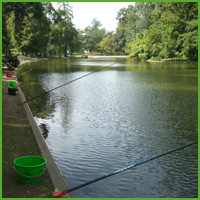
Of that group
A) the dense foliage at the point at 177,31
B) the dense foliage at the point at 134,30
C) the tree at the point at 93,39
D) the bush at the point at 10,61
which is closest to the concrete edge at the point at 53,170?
the dense foliage at the point at 134,30

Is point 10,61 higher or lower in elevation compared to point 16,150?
higher

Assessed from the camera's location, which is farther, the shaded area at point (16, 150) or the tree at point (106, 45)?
the tree at point (106, 45)

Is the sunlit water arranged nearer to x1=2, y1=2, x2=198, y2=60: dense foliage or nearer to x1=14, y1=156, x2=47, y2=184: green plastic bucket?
x1=14, y1=156, x2=47, y2=184: green plastic bucket

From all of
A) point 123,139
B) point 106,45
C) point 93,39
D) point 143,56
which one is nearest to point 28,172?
point 123,139

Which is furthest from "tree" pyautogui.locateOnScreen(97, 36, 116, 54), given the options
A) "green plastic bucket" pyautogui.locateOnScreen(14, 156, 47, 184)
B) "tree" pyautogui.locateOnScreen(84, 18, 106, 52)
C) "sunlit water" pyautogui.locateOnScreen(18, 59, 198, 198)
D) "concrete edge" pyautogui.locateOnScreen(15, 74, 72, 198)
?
"green plastic bucket" pyautogui.locateOnScreen(14, 156, 47, 184)

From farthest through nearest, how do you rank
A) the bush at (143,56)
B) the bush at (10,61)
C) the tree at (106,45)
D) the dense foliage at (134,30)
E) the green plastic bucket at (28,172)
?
the tree at (106,45) < the bush at (143,56) < the bush at (10,61) < the dense foliage at (134,30) < the green plastic bucket at (28,172)

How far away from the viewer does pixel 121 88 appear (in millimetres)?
20031

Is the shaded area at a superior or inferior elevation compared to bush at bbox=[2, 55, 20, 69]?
inferior

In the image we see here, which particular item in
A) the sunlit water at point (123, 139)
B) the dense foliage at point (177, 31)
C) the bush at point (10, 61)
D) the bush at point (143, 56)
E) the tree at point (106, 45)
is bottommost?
the sunlit water at point (123, 139)

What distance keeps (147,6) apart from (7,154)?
72.2 metres

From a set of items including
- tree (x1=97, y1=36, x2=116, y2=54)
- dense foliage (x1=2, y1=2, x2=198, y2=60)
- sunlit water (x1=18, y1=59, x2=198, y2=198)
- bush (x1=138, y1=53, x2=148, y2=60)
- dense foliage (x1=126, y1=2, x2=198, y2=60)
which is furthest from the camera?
tree (x1=97, y1=36, x2=116, y2=54)

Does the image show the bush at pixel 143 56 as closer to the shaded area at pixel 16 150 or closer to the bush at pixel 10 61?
the bush at pixel 10 61

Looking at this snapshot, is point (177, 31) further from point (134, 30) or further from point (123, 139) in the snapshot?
point (123, 139)

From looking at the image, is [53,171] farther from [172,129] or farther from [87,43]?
[87,43]
